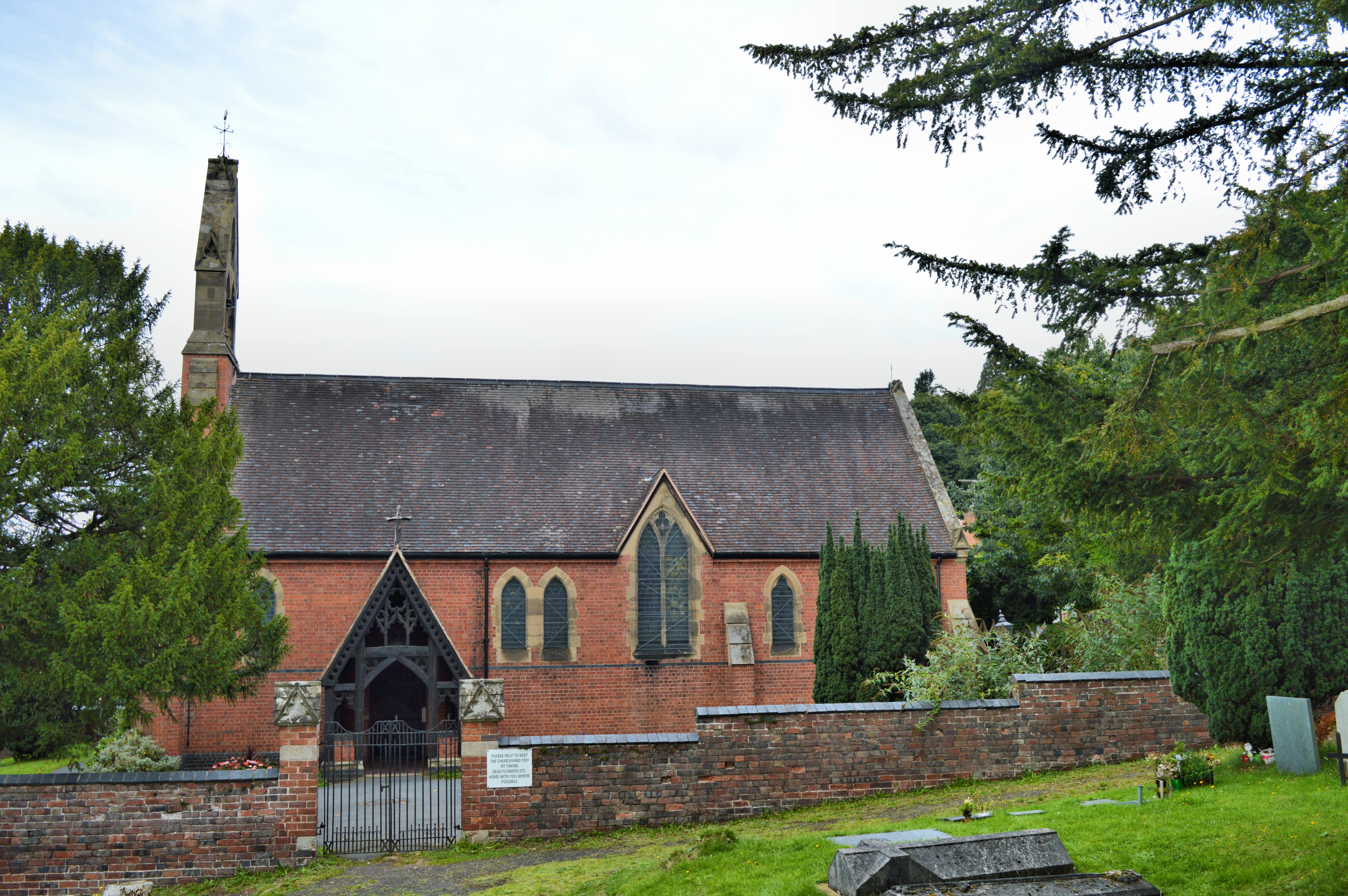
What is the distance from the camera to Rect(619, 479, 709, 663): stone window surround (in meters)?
24.2

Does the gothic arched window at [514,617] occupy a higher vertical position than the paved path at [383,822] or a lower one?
higher

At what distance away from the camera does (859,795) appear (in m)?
15.1

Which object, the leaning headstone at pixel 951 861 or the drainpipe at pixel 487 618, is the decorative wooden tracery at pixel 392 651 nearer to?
the drainpipe at pixel 487 618

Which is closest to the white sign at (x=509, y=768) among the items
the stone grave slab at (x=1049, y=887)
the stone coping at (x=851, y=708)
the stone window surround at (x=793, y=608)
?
the stone coping at (x=851, y=708)

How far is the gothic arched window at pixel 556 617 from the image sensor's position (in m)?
23.8

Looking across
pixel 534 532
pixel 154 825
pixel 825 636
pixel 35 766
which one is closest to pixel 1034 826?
pixel 825 636

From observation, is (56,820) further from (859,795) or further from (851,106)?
(851,106)

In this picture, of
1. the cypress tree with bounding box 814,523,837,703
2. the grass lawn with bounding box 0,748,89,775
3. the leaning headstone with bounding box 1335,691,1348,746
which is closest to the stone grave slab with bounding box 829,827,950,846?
the leaning headstone with bounding box 1335,691,1348,746

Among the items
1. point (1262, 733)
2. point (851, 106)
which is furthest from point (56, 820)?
point (1262, 733)

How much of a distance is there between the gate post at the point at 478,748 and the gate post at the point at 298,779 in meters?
1.91

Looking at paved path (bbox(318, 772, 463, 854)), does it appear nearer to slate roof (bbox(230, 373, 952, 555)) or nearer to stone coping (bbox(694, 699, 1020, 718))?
stone coping (bbox(694, 699, 1020, 718))

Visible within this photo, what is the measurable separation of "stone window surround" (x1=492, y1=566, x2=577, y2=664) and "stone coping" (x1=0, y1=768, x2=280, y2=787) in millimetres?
10271

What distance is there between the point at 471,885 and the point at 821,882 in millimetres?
4736

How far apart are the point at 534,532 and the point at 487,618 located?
91.8 inches
